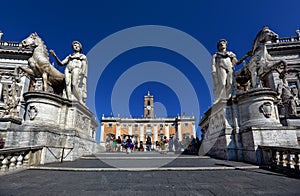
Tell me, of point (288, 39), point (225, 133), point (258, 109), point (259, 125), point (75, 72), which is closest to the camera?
point (259, 125)

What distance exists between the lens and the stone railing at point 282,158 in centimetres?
381

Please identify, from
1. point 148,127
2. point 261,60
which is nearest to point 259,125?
point 261,60

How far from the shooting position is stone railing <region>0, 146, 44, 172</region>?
154 inches

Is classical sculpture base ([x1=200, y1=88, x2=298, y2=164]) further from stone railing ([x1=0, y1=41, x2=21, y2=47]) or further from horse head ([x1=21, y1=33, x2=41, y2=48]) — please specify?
stone railing ([x1=0, y1=41, x2=21, y2=47])

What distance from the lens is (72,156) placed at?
631 centimetres

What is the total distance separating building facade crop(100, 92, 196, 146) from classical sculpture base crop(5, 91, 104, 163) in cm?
4350

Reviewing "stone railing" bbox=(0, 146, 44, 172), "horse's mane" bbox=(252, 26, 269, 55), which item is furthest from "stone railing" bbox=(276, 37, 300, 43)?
"stone railing" bbox=(0, 146, 44, 172)

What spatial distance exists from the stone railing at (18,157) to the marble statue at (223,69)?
26.5 feet

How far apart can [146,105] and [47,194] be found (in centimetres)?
6867

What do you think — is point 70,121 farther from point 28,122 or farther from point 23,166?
point 23,166

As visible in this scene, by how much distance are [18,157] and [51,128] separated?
164cm

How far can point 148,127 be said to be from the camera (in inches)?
2045

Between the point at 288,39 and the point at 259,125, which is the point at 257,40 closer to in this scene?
the point at 259,125

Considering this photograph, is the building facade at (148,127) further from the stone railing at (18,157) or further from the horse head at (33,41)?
the stone railing at (18,157)
